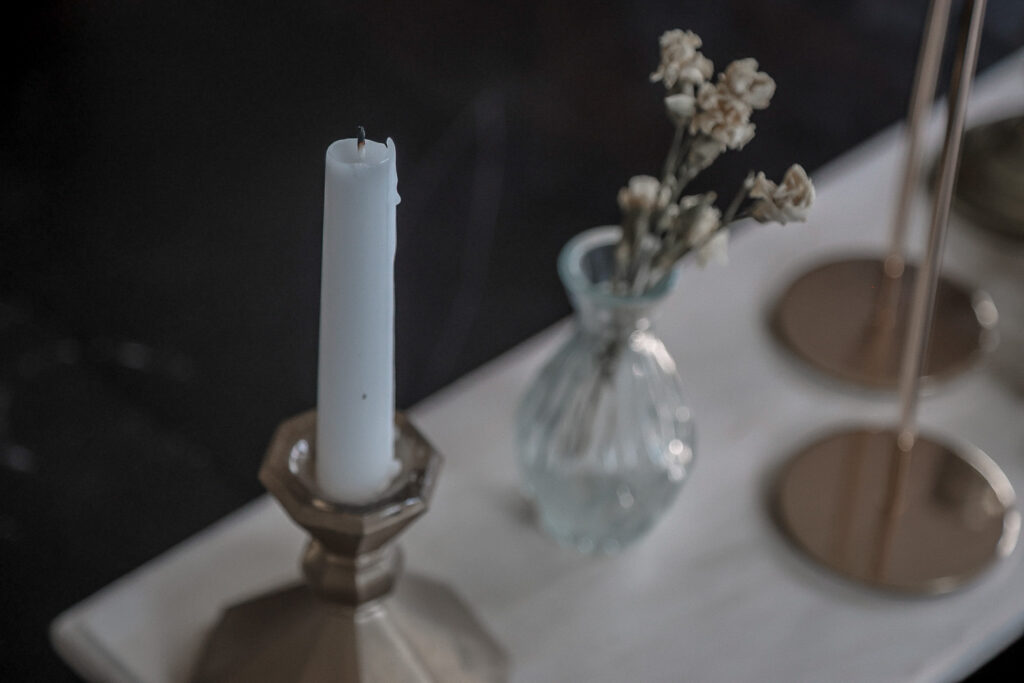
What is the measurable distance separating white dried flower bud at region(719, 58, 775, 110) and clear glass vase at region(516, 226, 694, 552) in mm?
147

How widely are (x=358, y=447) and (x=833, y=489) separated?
0.38 metres

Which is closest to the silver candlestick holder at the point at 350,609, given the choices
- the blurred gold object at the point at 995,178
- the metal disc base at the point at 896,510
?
the metal disc base at the point at 896,510

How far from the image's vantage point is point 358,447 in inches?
23.5

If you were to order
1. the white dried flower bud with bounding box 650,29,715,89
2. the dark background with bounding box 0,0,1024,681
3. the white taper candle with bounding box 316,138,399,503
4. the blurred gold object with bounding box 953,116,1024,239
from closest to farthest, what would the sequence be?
1. the white taper candle with bounding box 316,138,399,503
2. the white dried flower bud with bounding box 650,29,715,89
3. the blurred gold object with bounding box 953,116,1024,239
4. the dark background with bounding box 0,0,1024,681

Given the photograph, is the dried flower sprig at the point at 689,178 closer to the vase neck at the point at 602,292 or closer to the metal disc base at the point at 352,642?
the vase neck at the point at 602,292

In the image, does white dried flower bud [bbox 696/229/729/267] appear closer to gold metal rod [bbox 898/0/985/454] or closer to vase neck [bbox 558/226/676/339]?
vase neck [bbox 558/226/676/339]

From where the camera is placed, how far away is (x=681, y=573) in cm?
80

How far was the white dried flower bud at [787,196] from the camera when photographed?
605mm

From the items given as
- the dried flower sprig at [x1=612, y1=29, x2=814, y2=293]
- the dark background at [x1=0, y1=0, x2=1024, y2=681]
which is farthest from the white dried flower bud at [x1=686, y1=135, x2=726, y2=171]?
the dark background at [x1=0, y1=0, x2=1024, y2=681]

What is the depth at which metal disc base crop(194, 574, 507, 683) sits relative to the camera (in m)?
0.66

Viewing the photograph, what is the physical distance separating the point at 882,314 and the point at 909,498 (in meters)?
0.18

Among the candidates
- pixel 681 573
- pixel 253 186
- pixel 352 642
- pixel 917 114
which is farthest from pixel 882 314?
pixel 253 186

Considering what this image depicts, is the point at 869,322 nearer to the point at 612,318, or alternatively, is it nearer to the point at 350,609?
the point at 612,318

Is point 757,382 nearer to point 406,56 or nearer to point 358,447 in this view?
point 358,447
